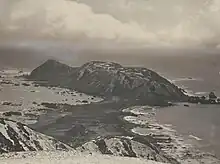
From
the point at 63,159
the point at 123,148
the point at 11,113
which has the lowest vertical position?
the point at 63,159

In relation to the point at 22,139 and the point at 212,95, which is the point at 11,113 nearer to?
the point at 22,139

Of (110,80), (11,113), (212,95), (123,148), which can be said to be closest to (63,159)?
(123,148)

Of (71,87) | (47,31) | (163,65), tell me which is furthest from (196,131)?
(47,31)

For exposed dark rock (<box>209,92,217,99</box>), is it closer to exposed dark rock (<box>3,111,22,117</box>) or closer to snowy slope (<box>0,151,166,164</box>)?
snowy slope (<box>0,151,166,164</box>)

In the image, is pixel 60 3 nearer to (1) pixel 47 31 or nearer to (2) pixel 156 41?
(1) pixel 47 31

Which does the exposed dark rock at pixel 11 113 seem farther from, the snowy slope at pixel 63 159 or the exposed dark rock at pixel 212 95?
the exposed dark rock at pixel 212 95

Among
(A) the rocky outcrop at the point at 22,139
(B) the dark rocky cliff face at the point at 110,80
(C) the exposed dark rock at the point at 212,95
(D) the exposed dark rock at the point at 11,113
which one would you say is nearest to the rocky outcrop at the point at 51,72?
(B) the dark rocky cliff face at the point at 110,80
